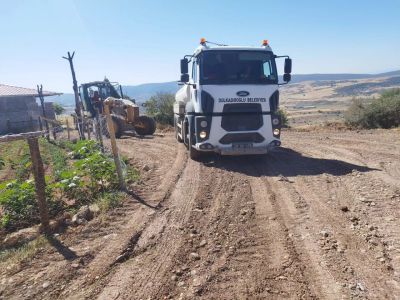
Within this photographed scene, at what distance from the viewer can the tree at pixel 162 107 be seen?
24688 millimetres

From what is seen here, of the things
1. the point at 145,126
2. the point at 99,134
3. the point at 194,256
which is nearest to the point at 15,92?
the point at 145,126

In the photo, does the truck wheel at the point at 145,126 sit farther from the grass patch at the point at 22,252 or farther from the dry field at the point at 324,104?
the dry field at the point at 324,104

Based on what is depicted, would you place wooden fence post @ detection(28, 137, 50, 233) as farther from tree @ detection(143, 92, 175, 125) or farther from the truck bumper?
tree @ detection(143, 92, 175, 125)

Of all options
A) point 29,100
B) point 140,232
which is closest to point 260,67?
point 140,232

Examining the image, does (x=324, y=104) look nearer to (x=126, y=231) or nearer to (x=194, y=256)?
(x=126, y=231)

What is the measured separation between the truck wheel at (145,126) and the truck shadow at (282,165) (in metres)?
8.33

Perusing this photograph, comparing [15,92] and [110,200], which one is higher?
[15,92]

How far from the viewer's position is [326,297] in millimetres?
3070

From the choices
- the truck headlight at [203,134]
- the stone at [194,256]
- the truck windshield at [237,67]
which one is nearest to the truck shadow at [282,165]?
the truck headlight at [203,134]

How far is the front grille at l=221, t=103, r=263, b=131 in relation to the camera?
28.0ft

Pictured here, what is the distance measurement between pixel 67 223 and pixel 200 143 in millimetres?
4323

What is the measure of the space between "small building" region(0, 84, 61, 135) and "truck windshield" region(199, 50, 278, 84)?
2658 cm

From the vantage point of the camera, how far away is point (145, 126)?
17.4m

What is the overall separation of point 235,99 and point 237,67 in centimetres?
99
